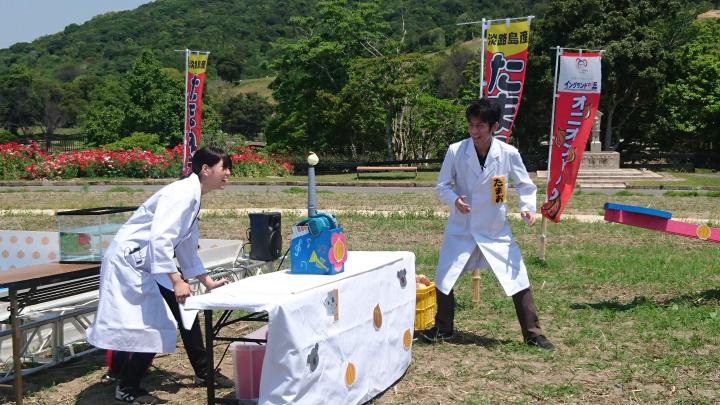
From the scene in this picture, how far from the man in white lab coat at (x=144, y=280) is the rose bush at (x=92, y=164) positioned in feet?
75.4

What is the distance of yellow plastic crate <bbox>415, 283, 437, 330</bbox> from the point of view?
6.10 metres

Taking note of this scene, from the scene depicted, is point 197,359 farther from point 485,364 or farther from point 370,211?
point 370,211

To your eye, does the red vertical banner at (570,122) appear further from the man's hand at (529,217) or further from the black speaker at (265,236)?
the black speaker at (265,236)

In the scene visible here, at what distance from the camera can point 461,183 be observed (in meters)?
5.88

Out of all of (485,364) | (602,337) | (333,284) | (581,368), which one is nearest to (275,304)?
(333,284)

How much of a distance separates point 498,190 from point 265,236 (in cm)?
248

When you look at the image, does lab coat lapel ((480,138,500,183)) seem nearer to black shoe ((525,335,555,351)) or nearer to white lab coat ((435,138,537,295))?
white lab coat ((435,138,537,295))

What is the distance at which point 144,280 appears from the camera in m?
4.55

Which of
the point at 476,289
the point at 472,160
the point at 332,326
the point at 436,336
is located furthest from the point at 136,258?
the point at 476,289

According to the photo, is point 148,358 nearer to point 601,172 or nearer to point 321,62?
point 601,172

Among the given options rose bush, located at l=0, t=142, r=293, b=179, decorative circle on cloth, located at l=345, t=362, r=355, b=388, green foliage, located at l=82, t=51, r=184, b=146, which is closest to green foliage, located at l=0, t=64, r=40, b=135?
green foliage, located at l=82, t=51, r=184, b=146

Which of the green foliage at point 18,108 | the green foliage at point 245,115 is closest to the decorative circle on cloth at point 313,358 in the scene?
the green foliage at point 245,115

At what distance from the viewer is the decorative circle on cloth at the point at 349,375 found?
4264 millimetres

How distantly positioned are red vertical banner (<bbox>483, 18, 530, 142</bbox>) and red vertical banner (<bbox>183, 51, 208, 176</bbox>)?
991 centimetres
